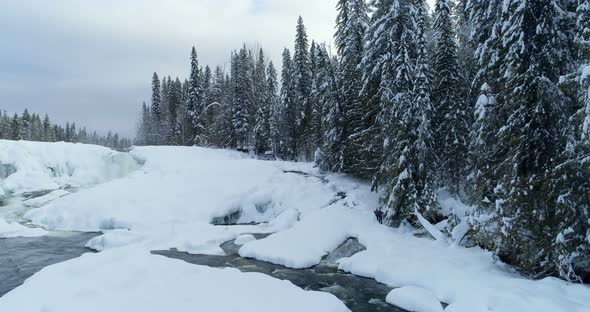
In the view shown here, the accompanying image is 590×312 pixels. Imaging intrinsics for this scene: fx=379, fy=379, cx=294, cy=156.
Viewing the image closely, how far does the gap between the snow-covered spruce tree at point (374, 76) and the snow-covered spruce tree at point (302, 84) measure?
17648 mm

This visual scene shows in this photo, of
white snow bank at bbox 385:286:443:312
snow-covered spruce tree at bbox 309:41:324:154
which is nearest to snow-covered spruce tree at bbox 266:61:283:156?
snow-covered spruce tree at bbox 309:41:324:154

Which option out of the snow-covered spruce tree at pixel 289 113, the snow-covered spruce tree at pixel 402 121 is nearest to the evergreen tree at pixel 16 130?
the snow-covered spruce tree at pixel 289 113

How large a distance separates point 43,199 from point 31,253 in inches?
473

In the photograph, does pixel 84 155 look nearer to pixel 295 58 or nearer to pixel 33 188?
pixel 33 188

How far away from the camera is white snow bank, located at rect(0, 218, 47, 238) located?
21100 mm

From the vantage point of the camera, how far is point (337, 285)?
1351 cm

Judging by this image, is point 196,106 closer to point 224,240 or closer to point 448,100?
point 224,240

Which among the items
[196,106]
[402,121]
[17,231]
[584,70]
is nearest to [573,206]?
[584,70]

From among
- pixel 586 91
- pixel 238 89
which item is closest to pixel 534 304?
pixel 586 91

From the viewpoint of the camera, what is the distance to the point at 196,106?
55906mm

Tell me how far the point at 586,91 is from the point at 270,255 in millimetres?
12652

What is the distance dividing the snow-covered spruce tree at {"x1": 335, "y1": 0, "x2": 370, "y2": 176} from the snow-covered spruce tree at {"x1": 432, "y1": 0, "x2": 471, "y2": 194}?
212 inches

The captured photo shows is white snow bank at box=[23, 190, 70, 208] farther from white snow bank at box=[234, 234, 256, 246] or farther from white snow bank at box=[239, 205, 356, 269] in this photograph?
white snow bank at box=[239, 205, 356, 269]

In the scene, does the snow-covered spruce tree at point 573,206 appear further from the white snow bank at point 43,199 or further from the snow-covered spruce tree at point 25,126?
the snow-covered spruce tree at point 25,126
